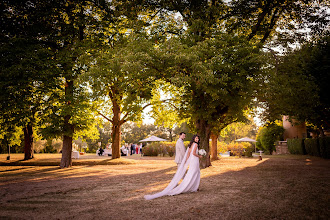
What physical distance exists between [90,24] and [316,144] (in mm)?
24799

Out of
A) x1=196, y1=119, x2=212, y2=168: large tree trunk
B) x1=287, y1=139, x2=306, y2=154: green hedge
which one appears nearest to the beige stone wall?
x1=287, y1=139, x2=306, y2=154: green hedge

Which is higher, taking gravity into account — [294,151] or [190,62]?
[190,62]

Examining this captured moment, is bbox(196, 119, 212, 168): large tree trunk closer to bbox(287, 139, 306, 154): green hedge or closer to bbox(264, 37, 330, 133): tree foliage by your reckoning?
bbox(264, 37, 330, 133): tree foliage

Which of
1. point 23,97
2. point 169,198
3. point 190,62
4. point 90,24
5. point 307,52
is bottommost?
point 169,198

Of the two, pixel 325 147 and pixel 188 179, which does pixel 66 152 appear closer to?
pixel 188 179

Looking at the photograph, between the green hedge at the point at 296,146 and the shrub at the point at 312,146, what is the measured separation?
1192 mm

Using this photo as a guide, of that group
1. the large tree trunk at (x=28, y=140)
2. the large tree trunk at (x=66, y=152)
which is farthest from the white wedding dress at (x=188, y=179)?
the large tree trunk at (x=28, y=140)

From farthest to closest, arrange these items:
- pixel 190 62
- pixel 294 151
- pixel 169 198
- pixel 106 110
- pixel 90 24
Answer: pixel 294 151, pixel 106 110, pixel 90 24, pixel 190 62, pixel 169 198

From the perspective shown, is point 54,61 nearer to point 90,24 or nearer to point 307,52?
point 90,24

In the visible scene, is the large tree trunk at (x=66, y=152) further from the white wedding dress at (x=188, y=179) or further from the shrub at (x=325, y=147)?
the shrub at (x=325, y=147)

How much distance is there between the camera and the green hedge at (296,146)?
102ft

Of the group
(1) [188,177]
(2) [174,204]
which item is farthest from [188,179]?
(2) [174,204]

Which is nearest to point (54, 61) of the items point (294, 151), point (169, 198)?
point (169, 198)

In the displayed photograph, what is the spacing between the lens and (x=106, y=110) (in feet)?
86.4
